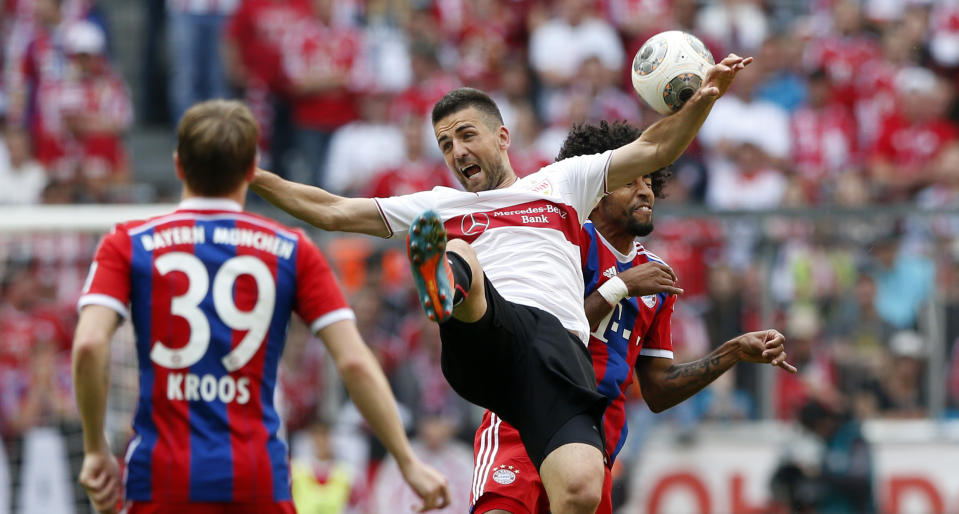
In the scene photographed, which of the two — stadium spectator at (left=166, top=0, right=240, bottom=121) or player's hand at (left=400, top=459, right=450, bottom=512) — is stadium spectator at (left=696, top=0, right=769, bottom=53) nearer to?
stadium spectator at (left=166, top=0, right=240, bottom=121)

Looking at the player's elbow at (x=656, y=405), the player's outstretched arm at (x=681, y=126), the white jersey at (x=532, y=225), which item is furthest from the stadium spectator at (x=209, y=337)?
the player's elbow at (x=656, y=405)

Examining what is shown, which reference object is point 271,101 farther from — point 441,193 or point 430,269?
point 430,269

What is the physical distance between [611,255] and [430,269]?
1803mm

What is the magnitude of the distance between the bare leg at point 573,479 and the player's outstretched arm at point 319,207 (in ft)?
4.75

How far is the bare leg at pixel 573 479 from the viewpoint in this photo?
5.78m

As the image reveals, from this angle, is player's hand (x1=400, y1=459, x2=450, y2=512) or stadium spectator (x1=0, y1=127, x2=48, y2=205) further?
stadium spectator (x1=0, y1=127, x2=48, y2=205)

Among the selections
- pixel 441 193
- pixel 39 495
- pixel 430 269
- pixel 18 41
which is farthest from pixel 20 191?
pixel 430 269

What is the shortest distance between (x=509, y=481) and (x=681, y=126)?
182cm

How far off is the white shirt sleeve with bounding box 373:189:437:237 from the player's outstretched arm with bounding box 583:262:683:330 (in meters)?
0.90

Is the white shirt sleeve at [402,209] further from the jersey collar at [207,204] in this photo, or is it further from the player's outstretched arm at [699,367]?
the jersey collar at [207,204]

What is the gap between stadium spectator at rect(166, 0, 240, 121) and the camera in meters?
15.1

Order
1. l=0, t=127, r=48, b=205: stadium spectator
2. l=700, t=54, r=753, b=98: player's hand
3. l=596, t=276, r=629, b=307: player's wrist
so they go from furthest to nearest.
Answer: l=0, t=127, r=48, b=205: stadium spectator → l=596, t=276, r=629, b=307: player's wrist → l=700, t=54, r=753, b=98: player's hand

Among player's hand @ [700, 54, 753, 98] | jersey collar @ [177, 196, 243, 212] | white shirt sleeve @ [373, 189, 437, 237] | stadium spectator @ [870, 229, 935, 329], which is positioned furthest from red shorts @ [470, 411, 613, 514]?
stadium spectator @ [870, 229, 935, 329]

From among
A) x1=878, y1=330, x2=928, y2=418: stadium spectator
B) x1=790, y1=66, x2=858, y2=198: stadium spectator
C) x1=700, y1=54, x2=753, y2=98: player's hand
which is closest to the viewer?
x1=700, y1=54, x2=753, y2=98: player's hand
